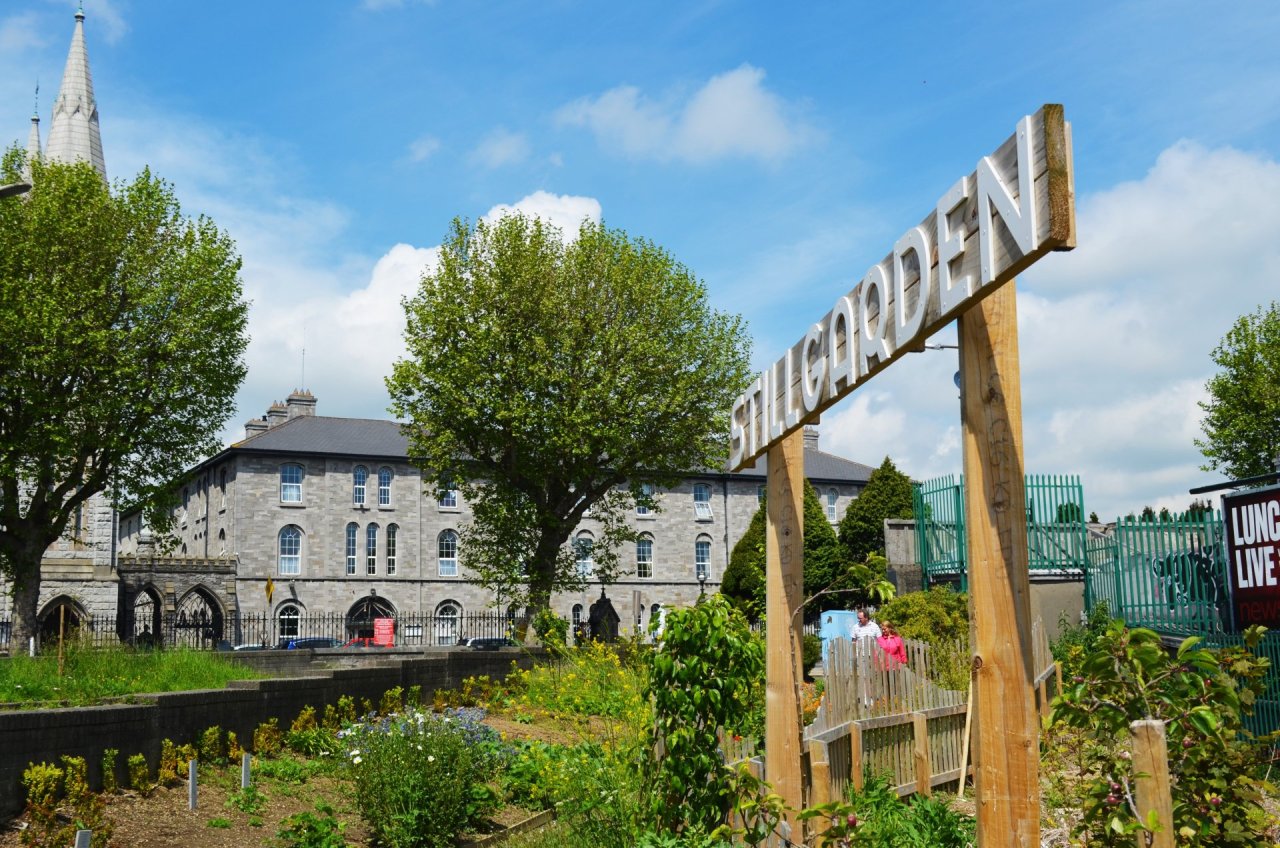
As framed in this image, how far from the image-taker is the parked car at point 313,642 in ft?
152

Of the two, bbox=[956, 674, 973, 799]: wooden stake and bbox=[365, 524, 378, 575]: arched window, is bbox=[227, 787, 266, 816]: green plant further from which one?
bbox=[365, 524, 378, 575]: arched window

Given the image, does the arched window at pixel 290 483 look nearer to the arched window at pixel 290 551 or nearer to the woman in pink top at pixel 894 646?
the arched window at pixel 290 551

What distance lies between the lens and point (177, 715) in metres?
11.8

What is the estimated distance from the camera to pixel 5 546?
2872 centimetres

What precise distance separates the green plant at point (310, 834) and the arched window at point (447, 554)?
49351mm

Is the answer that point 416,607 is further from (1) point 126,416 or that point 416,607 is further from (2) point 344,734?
(2) point 344,734

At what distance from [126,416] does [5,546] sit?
4.28m

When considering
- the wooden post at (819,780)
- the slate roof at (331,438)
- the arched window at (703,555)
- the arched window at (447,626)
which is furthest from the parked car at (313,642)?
the wooden post at (819,780)

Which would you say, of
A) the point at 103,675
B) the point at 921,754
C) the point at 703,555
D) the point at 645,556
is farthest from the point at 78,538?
the point at 921,754

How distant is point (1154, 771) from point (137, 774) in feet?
31.7

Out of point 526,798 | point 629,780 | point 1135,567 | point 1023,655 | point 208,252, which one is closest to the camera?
point 1023,655

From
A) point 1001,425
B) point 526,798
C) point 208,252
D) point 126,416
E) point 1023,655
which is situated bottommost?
point 526,798

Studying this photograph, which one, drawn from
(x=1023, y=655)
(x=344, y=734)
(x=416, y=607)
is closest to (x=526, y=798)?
(x=344, y=734)

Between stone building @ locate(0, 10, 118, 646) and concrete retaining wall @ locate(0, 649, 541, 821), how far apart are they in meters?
19.8
